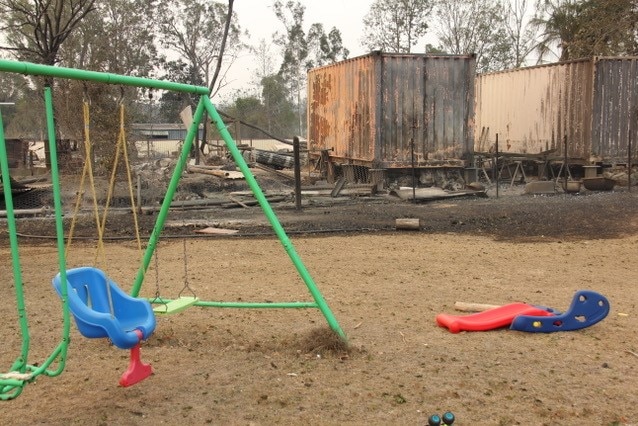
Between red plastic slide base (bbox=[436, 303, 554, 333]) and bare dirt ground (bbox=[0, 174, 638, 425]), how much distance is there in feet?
0.33

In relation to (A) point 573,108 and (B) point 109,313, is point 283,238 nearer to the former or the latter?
(B) point 109,313

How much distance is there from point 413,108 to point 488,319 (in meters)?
12.0

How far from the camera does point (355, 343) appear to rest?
4777mm

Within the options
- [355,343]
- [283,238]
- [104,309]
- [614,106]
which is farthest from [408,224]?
[614,106]

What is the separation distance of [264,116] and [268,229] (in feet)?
161

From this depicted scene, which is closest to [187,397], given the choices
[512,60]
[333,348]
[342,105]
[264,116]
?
[333,348]

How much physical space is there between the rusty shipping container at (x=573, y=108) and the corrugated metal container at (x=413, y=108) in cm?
285

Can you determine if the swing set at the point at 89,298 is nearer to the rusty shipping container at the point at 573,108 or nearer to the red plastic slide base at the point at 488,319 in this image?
the red plastic slide base at the point at 488,319

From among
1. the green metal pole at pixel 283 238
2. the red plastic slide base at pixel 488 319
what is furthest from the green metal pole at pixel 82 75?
the red plastic slide base at pixel 488 319

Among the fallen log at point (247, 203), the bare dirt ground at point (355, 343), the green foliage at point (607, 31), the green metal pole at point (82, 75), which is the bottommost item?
the bare dirt ground at point (355, 343)

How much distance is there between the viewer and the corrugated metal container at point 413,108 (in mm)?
16344

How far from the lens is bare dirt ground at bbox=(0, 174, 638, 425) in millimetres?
3680

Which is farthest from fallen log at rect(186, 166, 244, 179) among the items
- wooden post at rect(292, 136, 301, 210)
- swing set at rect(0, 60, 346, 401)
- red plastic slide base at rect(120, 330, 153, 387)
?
red plastic slide base at rect(120, 330, 153, 387)

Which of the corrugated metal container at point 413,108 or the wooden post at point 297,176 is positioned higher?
the corrugated metal container at point 413,108
